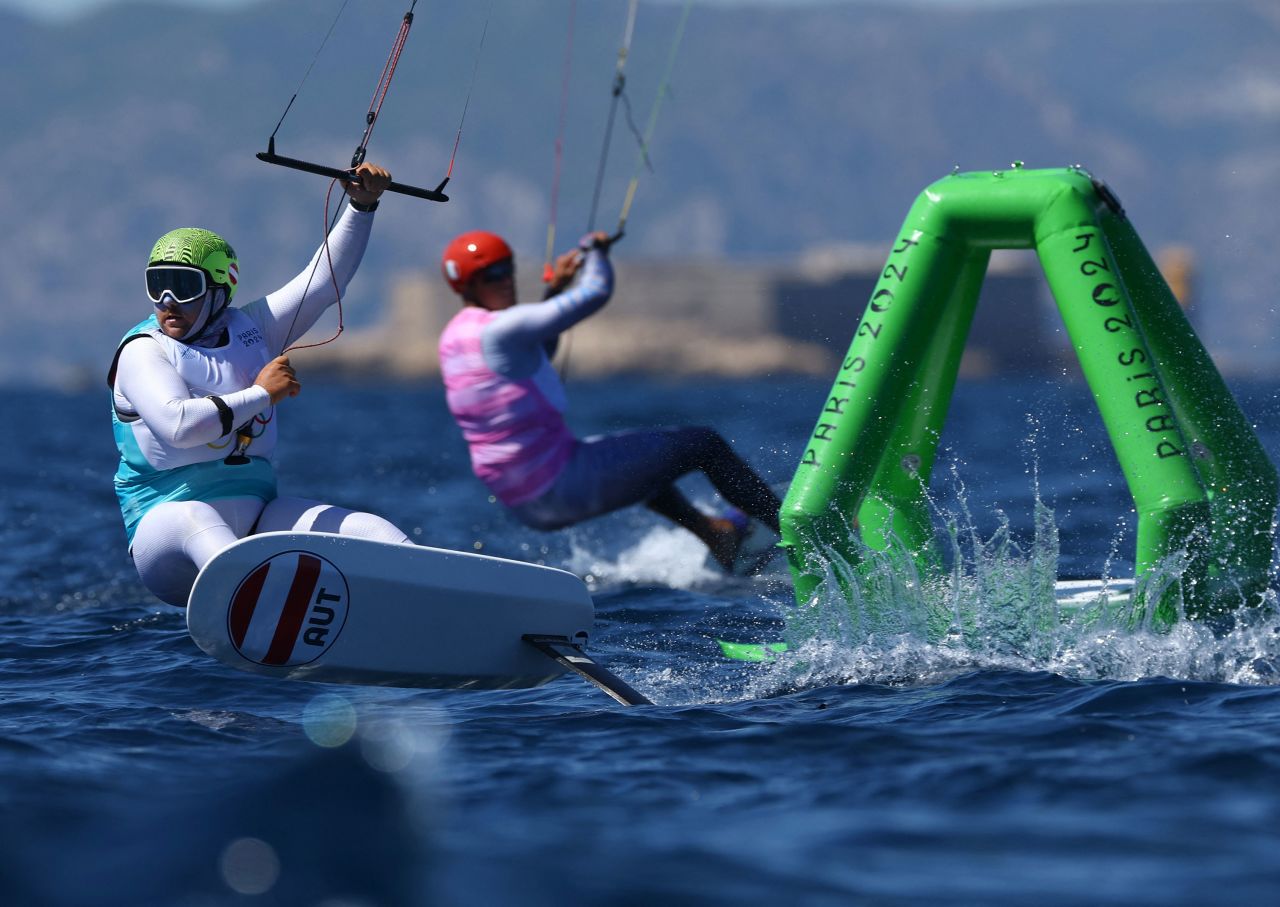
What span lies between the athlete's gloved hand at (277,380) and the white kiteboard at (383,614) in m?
0.41

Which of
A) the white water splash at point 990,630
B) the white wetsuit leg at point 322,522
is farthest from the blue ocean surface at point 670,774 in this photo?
the white wetsuit leg at point 322,522

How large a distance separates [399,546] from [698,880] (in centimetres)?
208

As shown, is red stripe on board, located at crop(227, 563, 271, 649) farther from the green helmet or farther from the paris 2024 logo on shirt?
the green helmet

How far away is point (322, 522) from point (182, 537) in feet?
1.42

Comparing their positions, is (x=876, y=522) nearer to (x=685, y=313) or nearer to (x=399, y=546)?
(x=399, y=546)

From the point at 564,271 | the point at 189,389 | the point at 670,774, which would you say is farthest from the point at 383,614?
the point at 564,271

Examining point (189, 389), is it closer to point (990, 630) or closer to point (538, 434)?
point (538, 434)

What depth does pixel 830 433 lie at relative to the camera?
5941mm

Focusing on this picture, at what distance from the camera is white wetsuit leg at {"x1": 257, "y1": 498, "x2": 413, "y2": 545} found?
17.0 ft

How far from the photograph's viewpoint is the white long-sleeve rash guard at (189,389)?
4797 mm

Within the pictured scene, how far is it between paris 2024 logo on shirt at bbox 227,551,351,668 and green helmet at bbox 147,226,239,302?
88cm

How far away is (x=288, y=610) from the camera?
488 centimetres

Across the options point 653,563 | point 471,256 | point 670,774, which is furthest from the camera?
point 653,563

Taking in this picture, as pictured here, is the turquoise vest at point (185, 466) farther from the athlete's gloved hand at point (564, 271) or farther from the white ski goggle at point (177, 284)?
the athlete's gloved hand at point (564, 271)
